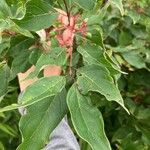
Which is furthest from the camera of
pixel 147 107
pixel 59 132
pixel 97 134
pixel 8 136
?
pixel 8 136

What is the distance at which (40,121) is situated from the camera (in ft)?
2.61

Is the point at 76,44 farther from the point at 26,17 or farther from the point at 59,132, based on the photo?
the point at 59,132

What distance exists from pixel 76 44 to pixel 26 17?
0.36 ft

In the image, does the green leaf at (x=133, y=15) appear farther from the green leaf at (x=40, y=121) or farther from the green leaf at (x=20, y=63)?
the green leaf at (x=40, y=121)

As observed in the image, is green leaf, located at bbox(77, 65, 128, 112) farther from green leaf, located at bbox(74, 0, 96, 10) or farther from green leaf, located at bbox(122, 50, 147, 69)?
green leaf, located at bbox(122, 50, 147, 69)

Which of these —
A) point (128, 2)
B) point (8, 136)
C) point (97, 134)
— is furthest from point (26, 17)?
point (8, 136)

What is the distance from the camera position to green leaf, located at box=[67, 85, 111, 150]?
2.42ft

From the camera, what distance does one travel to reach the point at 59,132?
42.3 inches

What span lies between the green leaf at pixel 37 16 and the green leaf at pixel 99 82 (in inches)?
4.2

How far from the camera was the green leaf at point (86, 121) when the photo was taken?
29.0 inches

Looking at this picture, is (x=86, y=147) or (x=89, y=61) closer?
(x=89, y=61)

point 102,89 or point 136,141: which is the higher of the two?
point 102,89

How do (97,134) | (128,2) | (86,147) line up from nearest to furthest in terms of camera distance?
(97,134)
(86,147)
(128,2)

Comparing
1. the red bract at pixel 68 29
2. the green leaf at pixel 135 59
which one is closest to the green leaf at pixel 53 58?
the red bract at pixel 68 29
